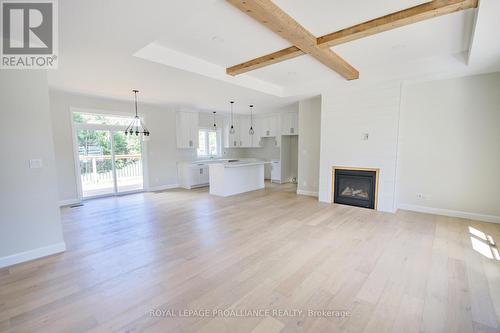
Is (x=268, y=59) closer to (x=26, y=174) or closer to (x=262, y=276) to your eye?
(x=262, y=276)

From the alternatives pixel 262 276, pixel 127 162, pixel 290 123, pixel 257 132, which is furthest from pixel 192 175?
pixel 262 276

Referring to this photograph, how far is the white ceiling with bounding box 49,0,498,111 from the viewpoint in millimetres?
2238

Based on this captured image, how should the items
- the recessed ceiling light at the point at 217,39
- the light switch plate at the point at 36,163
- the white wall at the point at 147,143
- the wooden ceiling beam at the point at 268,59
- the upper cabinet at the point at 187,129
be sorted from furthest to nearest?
the upper cabinet at the point at 187,129
the white wall at the point at 147,143
the wooden ceiling beam at the point at 268,59
the recessed ceiling light at the point at 217,39
the light switch plate at the point at 36,163

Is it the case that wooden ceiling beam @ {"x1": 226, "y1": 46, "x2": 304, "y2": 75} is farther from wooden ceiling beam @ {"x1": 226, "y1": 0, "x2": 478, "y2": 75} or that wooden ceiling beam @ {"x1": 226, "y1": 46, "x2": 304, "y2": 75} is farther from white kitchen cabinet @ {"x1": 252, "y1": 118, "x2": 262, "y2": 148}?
white kitchen cabinet @ {"x1": 252, "y1": 118, "x2": 262, "y2": 148}

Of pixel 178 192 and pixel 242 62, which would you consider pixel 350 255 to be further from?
pixel 178 192

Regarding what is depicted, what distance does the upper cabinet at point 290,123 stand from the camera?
7527mm

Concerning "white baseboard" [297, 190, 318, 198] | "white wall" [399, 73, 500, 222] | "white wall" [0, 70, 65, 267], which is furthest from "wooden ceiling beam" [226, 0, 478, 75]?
"white baseboard" [297, 190, 318, 198]

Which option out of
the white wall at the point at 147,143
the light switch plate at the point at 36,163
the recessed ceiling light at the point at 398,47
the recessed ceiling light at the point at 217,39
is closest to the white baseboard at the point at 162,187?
the white wall at the point at 147,143

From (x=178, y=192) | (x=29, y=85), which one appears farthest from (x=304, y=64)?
(x=178, y=192)

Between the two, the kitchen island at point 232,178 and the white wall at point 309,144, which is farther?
the kitchen island at point 232,178

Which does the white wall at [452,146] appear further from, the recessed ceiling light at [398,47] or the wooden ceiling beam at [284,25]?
the wooden ceiling beam at [284,25]

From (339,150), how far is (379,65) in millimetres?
1852

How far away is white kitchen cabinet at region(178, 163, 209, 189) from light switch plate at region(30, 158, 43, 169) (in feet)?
14.9

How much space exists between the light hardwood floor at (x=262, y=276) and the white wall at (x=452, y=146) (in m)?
0.55
